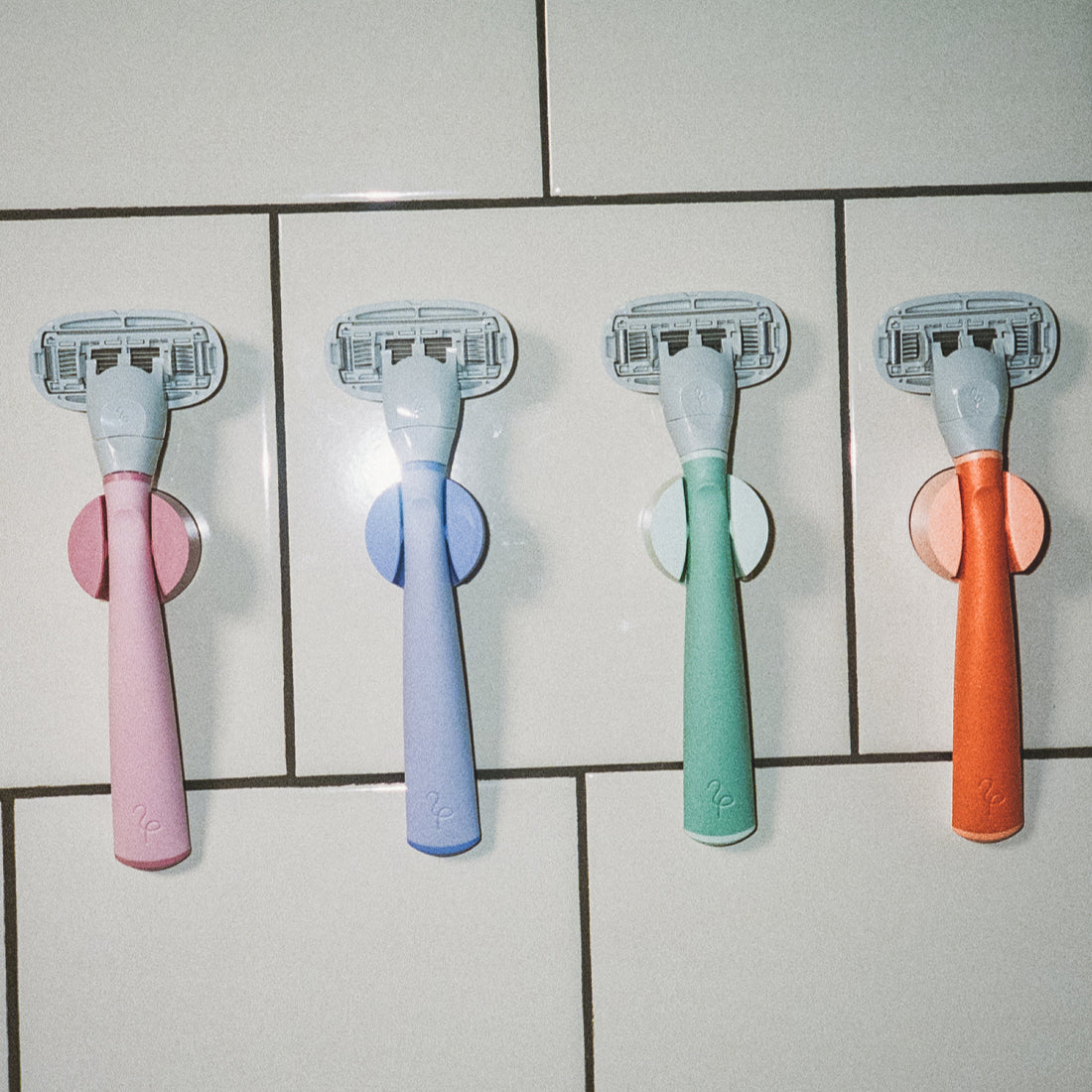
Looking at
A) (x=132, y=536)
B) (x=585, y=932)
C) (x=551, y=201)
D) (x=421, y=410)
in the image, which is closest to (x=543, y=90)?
(x=551, y=201)

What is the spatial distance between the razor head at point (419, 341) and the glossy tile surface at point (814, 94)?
0.25 ft

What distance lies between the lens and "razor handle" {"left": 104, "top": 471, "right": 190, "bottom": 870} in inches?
12.9

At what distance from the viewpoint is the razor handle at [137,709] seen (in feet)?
1.07

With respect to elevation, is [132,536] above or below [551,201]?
below

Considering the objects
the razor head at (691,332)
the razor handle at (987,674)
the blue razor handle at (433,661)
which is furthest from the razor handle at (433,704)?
the razor handle at (987,674)

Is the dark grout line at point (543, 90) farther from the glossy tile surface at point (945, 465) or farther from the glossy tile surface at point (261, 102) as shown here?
the glossy tile surface at point (945, 465)

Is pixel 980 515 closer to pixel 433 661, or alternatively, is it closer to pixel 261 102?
pixel 433 661

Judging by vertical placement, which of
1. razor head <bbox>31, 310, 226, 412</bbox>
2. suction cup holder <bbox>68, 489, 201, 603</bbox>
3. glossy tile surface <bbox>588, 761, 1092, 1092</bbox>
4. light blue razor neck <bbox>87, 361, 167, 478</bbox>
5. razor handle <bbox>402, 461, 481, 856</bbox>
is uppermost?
razor head <bbox>31, 310, 226, 412</bbox>

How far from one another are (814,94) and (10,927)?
521 mm

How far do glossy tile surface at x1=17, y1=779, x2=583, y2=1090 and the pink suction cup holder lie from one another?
3 cm

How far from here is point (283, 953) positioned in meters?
0.36

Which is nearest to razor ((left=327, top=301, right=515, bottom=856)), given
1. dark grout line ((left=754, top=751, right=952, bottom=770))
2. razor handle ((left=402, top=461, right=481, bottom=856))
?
razor handle ((left=402, top=461, right=481, bottom=856))

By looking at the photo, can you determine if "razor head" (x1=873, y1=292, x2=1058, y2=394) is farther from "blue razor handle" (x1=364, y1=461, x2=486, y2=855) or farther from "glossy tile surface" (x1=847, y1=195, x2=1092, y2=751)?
"blue razor handle" (x1=364, y1=461, x2=486, y2=855)

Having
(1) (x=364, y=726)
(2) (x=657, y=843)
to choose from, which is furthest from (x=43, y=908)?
(2) (x=657, y=843)
